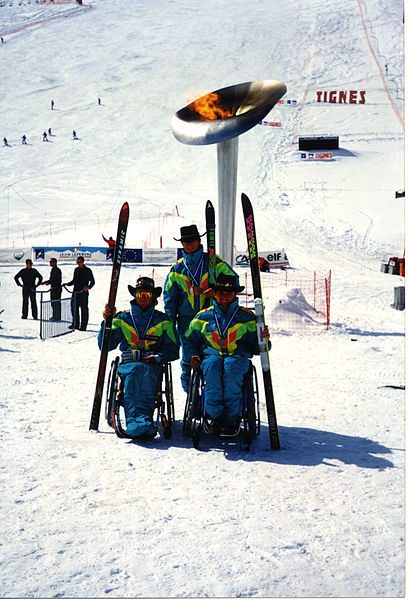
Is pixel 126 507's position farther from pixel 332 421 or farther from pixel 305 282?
pixel 305 282

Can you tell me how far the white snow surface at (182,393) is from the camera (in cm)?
362

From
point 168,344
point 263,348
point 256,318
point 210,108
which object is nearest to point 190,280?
point 168,344

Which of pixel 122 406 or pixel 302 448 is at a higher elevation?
pixel 122 406

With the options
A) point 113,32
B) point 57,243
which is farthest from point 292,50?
point 57,243

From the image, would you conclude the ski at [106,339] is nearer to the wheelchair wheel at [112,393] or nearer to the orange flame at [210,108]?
the wheelchair wheel at [112,393]

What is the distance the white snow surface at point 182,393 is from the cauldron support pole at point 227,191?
1.84 meters

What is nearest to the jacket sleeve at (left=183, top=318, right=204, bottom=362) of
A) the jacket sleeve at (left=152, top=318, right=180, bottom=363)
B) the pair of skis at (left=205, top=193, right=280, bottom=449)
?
the jacket sleeve at (left=152, top=318, right=180, bottom=363)

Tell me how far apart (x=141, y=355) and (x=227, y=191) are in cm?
404

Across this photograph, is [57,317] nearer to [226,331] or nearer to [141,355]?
[141,355]

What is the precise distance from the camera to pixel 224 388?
222 inches

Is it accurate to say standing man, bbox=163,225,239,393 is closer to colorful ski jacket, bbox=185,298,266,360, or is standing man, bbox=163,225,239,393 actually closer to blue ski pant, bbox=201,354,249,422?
colorful ski jacket, bbox=185,298,266,360

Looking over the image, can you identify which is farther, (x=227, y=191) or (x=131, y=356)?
(x=227, y=191)

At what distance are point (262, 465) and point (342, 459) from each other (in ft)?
2.15

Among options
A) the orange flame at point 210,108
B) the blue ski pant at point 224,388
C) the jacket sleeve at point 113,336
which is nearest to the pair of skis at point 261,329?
the blue ski pant at point 224,388
